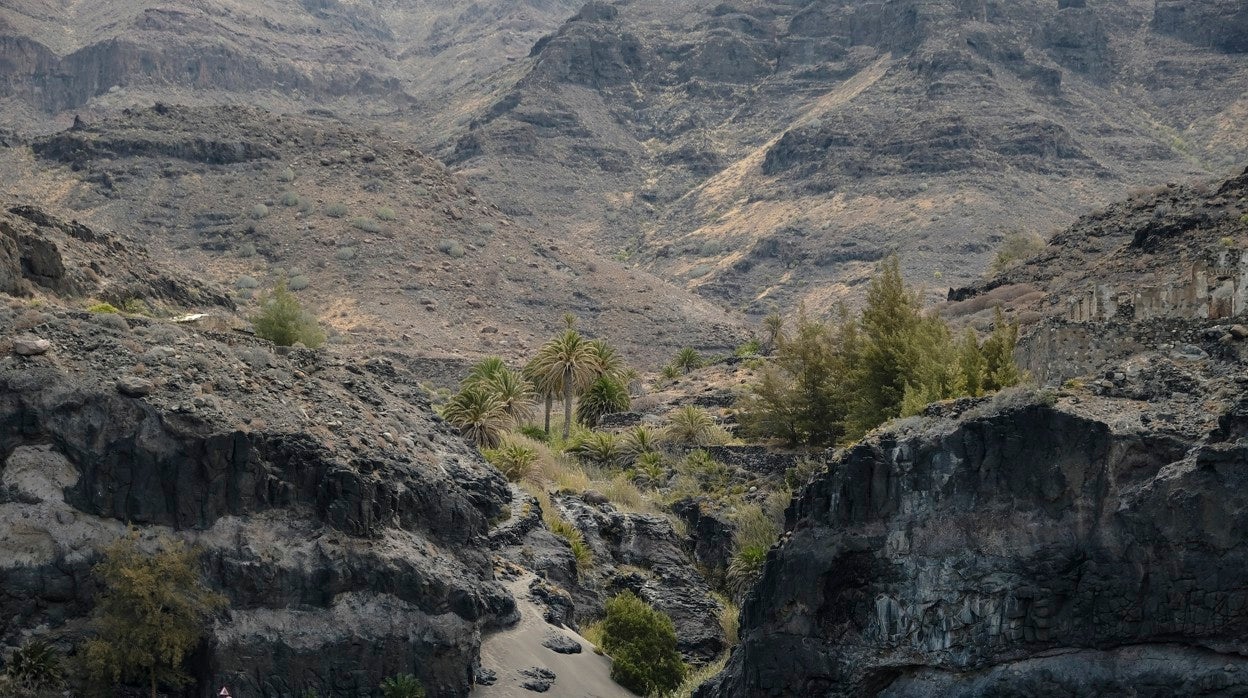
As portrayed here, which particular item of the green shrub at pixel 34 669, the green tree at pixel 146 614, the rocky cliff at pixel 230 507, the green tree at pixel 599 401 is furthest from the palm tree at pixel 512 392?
the green shrub at pixel 34 669

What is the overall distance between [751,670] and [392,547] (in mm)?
10046

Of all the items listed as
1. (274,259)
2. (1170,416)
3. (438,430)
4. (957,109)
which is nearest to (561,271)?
(274,259)

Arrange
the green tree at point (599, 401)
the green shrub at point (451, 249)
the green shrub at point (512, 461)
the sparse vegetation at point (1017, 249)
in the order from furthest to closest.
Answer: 1. the green shrub at point (451, 249)
2. the sparse vegetation at point (1017, 249)
3. the green tree at point (599, 401)
4. the green shrub at point (512, 461)

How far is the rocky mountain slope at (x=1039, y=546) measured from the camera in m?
38.3

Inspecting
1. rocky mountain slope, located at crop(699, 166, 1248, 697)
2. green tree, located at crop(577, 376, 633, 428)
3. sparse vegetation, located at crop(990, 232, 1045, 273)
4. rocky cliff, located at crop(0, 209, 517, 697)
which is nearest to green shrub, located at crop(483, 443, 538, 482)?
rocky cliff, located at crop(0, 209, 517, 697)

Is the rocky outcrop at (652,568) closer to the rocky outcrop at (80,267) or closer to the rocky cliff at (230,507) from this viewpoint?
the rocky cliff at (230,507)

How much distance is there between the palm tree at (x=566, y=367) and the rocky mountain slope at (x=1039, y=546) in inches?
1302

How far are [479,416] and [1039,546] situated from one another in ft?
108

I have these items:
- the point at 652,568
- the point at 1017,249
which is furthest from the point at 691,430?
the point at 1017,249

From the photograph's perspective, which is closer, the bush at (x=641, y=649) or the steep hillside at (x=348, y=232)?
the bush at (x=641, y=649)

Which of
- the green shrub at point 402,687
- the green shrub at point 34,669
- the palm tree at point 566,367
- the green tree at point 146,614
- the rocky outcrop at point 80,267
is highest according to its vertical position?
the rocky outcrop at point 80,267

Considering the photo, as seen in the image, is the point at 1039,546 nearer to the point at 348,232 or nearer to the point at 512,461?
the point at 512,461

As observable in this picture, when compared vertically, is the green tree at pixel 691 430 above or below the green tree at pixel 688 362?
below

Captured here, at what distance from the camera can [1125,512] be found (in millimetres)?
39438
